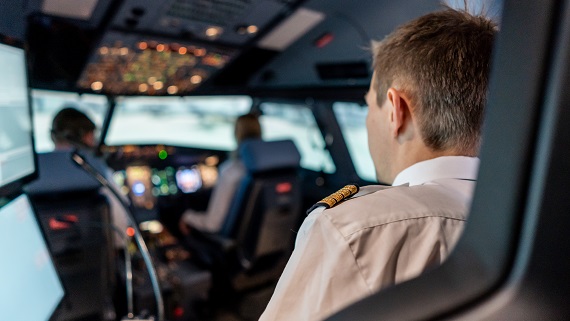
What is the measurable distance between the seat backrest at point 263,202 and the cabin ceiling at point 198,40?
755mm

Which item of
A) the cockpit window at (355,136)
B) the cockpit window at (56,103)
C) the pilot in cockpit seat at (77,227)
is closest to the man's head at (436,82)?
the pilot in cockpit seat at (77,227)

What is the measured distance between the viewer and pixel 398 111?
0.88 meters

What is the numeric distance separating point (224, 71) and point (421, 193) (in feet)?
11.5

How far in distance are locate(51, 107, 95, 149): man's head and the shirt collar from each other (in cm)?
200

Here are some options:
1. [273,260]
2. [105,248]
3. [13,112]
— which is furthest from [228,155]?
[13,112]

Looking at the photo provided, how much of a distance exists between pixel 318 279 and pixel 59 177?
1289 mm

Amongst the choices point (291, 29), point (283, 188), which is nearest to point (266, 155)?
point (283, 188)

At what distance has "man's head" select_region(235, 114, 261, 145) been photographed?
3.22 metres

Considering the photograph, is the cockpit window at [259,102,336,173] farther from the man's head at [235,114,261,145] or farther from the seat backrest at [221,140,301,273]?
the seat backrest at [221,140,301,273]

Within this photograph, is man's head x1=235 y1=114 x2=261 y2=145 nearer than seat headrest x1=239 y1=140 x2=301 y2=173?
No

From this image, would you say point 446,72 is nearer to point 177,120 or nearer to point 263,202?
point 263,202

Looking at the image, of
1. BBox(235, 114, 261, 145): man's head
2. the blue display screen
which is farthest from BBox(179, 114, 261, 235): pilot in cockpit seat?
the blue display screen

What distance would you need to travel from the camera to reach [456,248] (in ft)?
1.33

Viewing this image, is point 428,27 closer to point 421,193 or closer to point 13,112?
point 421,193
